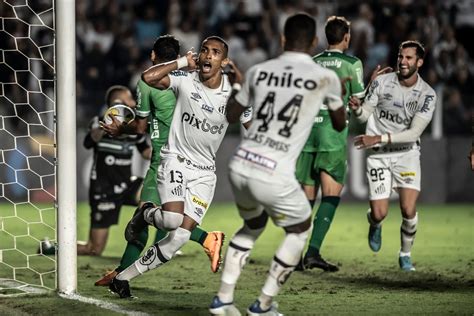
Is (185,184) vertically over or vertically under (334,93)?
under

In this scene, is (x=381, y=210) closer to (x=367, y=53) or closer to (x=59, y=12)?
(x=59, y=12)

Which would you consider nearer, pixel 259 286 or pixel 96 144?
pixel 259 286

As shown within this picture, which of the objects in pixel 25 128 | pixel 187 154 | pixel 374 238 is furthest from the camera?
pixel 25 128

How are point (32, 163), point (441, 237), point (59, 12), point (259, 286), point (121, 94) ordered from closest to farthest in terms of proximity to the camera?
point (59, 12), point (259, 286), point (121, 94), point (441, 237), point (32, 163)

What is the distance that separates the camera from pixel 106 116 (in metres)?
8.94

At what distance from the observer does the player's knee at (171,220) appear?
8531 millimetres

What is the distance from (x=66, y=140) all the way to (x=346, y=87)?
283 centimetres

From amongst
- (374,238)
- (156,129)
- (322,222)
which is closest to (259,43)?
(374,238)

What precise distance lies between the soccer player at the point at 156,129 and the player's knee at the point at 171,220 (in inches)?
27.7

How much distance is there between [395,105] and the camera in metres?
10.5

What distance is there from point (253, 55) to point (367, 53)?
2128 millimetres

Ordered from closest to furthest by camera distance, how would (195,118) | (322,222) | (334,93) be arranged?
(334,93)
(195,118)
(322,222)

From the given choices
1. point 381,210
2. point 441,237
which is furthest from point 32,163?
point 381,210

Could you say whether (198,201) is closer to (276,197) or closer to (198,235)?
(198,235)
